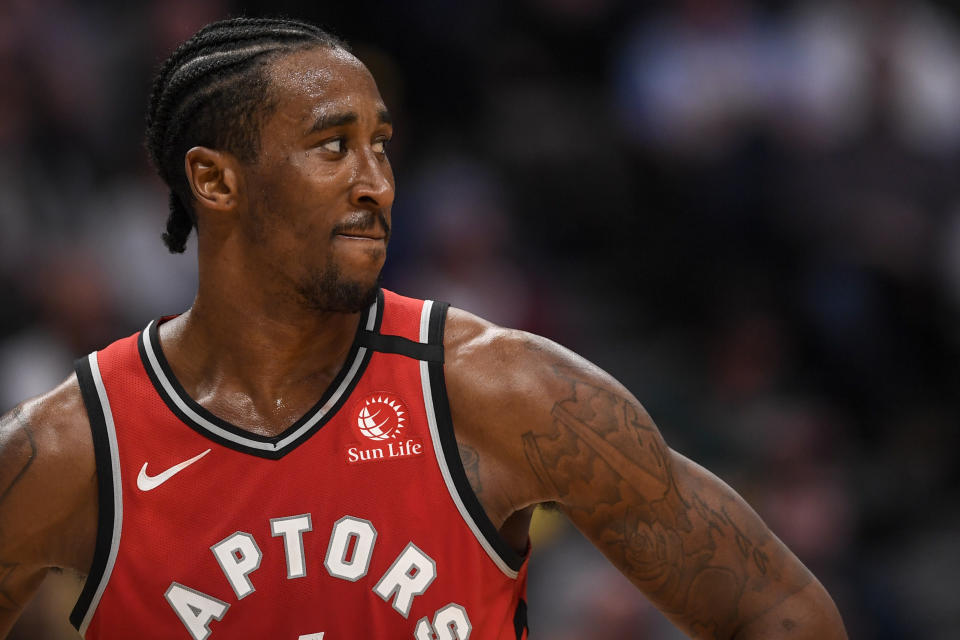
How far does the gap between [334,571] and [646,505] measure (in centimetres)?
72

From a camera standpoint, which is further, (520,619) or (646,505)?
(520,619)

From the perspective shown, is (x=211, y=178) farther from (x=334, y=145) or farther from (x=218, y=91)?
(x=334, y=145)

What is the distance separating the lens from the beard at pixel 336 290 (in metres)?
2.86

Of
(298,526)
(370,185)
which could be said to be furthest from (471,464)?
(370,185)

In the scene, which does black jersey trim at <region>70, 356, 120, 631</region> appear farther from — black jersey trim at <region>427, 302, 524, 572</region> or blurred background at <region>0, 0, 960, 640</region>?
blurred background at <region>0, 0, 960, 640</region>

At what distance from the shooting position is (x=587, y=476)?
2834 mm

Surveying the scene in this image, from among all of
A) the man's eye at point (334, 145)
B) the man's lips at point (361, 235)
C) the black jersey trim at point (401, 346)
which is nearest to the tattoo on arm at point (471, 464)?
the black jersey trim at point (401, 346)

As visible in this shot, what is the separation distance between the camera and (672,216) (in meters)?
7.27

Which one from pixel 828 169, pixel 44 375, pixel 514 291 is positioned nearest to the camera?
pixel 44 375

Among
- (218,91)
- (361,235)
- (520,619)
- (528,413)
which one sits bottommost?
(520,619)

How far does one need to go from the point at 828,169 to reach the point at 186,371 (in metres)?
4.97

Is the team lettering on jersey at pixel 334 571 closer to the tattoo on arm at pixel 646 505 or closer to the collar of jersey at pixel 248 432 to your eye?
the collar of jersey at pixel 248 432

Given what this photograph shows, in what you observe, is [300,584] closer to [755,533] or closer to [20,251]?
[755,533]

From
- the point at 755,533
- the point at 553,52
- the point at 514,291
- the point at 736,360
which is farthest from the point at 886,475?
the point at 755,533
